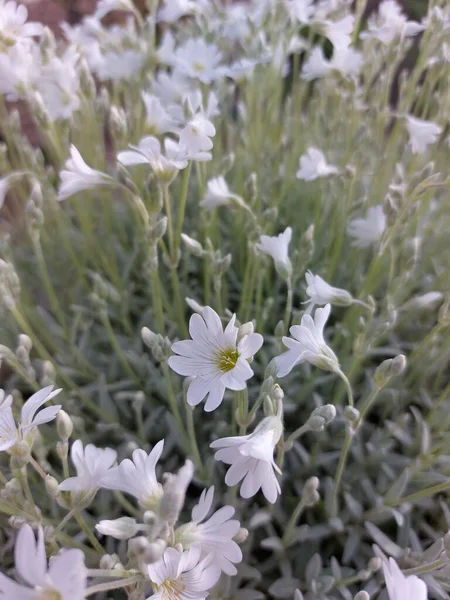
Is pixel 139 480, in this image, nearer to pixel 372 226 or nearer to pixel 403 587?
pixel 403 587

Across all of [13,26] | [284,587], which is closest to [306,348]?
[284,587]

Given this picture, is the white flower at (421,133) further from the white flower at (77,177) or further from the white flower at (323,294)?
the white flower at (77,177)

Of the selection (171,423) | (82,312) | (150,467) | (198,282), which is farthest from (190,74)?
(150,467)

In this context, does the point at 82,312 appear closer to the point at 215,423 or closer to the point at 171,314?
the point at 171,314

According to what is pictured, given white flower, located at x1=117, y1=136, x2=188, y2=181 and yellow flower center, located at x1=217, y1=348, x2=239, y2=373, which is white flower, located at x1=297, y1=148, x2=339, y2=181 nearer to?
white flower, located at x1=117, y1=136, x2=188, y2=181

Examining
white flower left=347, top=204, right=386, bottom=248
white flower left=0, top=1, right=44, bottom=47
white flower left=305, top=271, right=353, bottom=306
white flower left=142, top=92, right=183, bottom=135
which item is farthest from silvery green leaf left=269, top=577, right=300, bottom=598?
white flower left=0, top=1, right=44, bottom=47

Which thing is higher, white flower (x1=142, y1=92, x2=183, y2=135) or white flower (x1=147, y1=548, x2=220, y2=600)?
white flower (x1=142, y1=92, x2=183, y2=135)

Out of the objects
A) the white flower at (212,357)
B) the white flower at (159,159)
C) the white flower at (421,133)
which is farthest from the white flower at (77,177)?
the white flower at (421,133)
